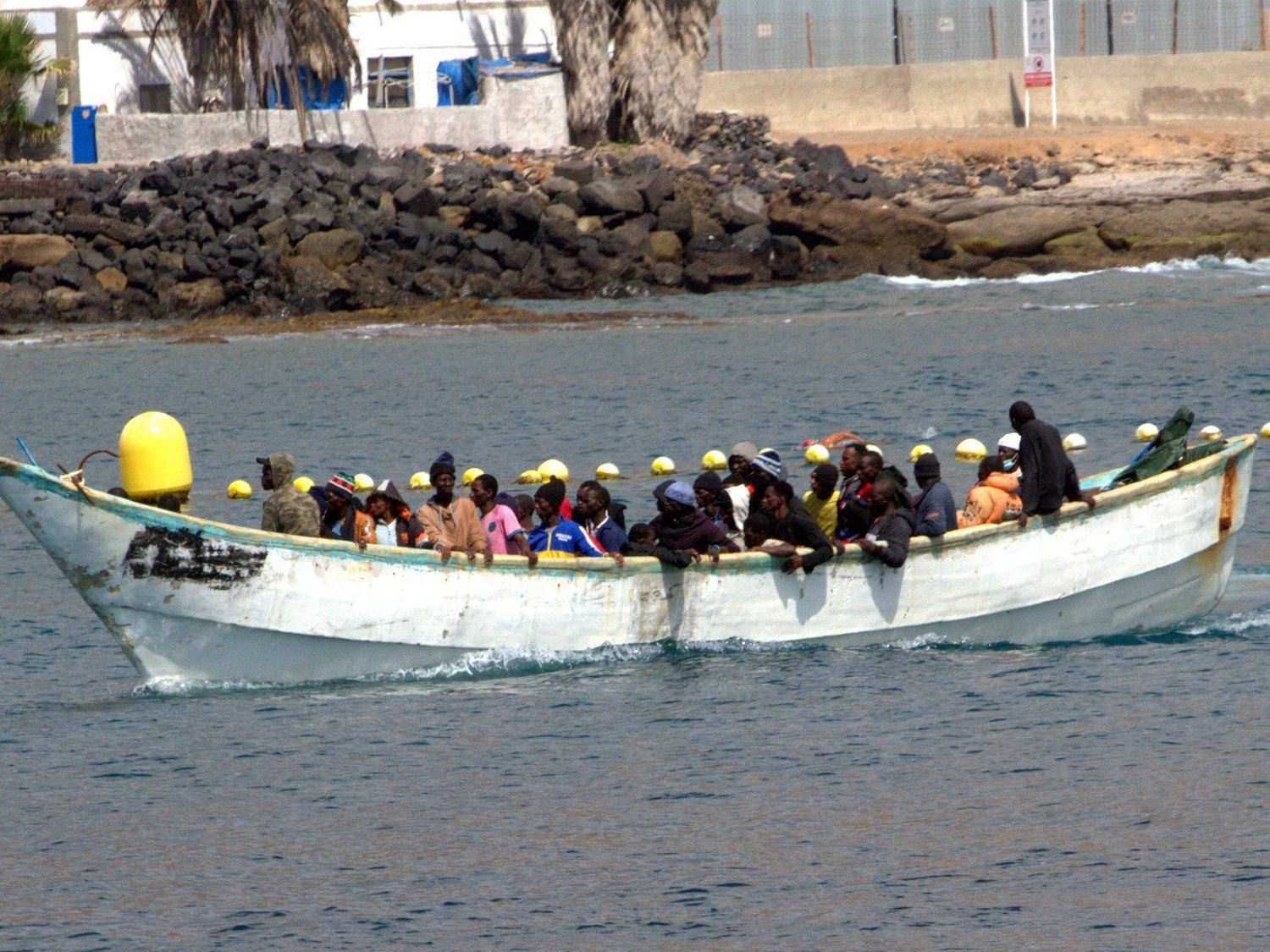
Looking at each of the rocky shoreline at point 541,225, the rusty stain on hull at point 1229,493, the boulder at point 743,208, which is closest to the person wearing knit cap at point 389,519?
the rusty stain on hull at point 1229,493

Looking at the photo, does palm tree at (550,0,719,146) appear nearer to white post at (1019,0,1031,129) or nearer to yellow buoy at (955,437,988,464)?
white post at (1019,0,1031,129)

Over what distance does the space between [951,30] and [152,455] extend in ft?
134

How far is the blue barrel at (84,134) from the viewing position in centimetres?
4347

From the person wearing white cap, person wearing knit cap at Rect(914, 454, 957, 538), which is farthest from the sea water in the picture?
the person wearing white cap

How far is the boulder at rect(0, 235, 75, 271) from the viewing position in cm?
4028

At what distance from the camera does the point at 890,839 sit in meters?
10.9

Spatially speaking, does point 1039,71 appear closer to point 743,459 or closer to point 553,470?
point 553,470

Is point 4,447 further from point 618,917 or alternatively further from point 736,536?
point 618,917

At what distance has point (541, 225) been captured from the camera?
42.0 m

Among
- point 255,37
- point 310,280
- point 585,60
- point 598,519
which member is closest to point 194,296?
point 310,280

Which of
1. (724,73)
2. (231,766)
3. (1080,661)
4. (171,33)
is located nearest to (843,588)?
(1080,661)

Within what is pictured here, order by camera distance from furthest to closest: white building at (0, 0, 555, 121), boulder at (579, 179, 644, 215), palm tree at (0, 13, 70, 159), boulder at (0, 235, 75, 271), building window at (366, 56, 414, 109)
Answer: building window at (366, 56, 414, 109) < white building at (0, 0, 555, 121) < palm tree at (0, 13, 70, 159) < boulder at (579, 179, 644, 215) < boulder at (0, 235, 75, 271)

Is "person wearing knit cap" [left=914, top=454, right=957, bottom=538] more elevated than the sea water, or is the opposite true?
"person wearing knit cap" [left=914, top=454, right=957, bottom=538]

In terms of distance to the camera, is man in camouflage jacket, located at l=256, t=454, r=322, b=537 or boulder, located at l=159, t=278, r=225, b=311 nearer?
man in camouflage jacket, located at l=256, t=454, r=322, b=537
